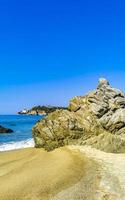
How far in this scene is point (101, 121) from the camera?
2844cm

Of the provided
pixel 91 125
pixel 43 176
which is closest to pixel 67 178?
pixel 43 176

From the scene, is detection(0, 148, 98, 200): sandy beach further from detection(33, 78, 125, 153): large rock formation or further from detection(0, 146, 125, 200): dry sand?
detection(33, 78, 125, 153): large rock formation

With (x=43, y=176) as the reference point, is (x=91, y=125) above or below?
above

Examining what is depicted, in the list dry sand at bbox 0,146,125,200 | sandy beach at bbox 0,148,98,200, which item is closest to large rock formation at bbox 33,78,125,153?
dry sand at bbox 0,146,125,200

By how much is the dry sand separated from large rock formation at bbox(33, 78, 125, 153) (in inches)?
90.0

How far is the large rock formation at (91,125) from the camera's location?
26984 millimetres

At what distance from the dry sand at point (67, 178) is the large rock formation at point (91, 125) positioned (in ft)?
7.50

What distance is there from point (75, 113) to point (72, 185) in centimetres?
1344

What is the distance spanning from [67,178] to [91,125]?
10.8 meters

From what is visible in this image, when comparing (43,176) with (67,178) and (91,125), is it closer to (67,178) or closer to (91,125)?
(67,178)

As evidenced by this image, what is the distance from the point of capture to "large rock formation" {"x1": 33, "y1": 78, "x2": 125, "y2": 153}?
26984mm

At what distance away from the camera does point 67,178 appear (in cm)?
1786

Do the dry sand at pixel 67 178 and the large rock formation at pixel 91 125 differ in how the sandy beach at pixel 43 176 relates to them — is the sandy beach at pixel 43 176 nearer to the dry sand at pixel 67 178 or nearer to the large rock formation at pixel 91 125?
the dry sand at pixel 67 178

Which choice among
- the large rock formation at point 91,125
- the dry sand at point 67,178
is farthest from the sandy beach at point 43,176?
the large rock formation at point 91,125
